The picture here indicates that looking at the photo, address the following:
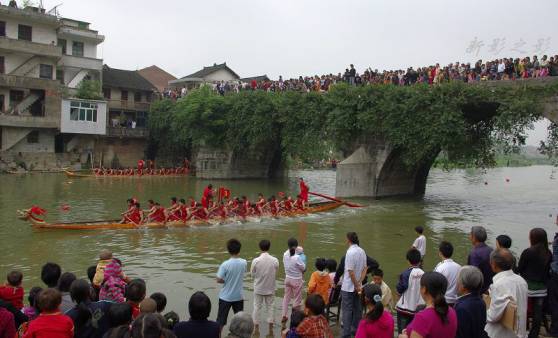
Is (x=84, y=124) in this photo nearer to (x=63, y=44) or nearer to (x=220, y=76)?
(x=63, y=44)

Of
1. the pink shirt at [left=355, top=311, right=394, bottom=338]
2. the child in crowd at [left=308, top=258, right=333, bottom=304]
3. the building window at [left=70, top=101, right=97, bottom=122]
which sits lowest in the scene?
the child in crowd at [left=308, top=258, right=333, bottom=304]

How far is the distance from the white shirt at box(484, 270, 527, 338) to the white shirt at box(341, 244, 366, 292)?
6.49 ft

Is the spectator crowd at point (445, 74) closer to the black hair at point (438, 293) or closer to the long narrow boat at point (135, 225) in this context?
the long narrow boat at point (135, 225)

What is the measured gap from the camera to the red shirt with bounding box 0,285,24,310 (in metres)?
5.56

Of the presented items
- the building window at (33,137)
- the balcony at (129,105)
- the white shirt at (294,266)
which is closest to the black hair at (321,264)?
the white shirt at (294,266)

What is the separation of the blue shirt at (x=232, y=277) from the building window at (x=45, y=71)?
39659 millimetres

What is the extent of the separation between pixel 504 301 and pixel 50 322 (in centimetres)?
421

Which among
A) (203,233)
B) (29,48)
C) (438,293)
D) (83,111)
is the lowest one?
(203,233)

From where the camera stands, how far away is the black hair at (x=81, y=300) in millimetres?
4715

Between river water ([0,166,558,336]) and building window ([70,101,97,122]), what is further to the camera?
building window ([70,101,97,122])

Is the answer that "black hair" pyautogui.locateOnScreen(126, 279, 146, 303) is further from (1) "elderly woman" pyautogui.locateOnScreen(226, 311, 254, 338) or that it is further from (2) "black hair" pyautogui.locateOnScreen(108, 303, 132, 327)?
(1) "elderly woman" pyautogui.locateOnScreen(226, 311, 254, 338)

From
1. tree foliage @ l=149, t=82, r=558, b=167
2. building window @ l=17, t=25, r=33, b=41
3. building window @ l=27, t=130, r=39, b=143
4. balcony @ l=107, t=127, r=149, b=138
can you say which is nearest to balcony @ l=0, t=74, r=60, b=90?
building window @ l=27, t=130, r=39, b=143

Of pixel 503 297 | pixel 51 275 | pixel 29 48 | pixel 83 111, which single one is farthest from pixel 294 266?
pixel 29 48

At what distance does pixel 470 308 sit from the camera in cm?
446
